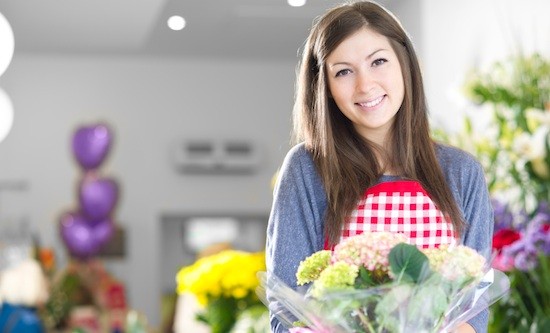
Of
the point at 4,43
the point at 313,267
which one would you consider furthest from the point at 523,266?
the point at 313,267

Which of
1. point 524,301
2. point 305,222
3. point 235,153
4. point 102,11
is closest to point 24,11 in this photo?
point 102,11

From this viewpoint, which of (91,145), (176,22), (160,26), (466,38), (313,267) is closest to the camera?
(313,267)

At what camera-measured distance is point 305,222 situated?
137 centimetres

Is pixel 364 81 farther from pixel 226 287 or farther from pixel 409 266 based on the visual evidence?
pixel 226 287

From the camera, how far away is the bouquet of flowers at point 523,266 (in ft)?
9.22

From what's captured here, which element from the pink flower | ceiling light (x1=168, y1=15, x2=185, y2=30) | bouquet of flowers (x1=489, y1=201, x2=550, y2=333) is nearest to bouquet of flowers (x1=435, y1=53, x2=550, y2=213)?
bouquet of flowers (x1=489, y1=201, x2=550, y2=333)

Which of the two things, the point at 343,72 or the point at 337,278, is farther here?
the point at 343,72

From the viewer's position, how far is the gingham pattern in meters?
1.35

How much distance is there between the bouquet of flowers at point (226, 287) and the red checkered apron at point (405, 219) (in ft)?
5.50

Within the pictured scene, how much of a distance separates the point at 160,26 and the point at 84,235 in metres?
1.52

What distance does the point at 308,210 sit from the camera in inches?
53.9

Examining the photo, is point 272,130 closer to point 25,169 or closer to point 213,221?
point 213,221

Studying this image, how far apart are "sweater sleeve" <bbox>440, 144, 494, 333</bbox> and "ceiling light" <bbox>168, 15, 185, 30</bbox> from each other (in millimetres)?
5753

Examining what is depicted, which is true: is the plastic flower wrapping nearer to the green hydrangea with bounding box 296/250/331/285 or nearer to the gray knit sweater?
the green hydrangea with bounding box 296/250/331/285
